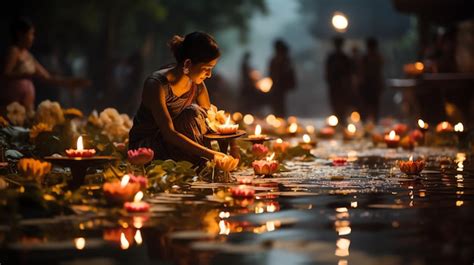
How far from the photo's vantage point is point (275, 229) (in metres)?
5.85

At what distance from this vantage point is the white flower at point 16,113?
12023 mm

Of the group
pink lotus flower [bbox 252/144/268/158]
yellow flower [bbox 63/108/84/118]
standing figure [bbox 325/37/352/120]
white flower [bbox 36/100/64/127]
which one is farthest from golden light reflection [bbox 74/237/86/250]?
standing figure [bbox 325/37/352/120]

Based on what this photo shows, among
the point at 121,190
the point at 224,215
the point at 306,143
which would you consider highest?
the point at 306,143

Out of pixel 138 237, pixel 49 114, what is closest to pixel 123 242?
pixel 138 237

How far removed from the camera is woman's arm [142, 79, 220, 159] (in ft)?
28.0

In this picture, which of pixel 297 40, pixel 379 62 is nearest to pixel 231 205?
pixel 379 62

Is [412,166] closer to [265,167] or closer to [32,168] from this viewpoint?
[265,167]

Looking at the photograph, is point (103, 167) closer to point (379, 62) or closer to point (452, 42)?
point (452, 42)

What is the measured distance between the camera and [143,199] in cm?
723

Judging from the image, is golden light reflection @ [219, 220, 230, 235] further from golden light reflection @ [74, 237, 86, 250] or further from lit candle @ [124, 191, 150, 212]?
Answer: golden light reflection @ [74, 237, 86, 250]

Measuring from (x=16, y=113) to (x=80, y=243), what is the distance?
7.13m

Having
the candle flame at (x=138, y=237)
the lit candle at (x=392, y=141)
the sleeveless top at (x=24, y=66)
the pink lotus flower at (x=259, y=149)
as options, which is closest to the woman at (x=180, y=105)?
the pink lotus flower at (x=259, y=149)

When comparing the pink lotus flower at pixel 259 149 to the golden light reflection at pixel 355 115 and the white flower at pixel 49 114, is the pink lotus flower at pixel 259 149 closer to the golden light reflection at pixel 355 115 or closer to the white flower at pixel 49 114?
the white flower at pixel 49 114

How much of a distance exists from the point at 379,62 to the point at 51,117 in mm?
13756
